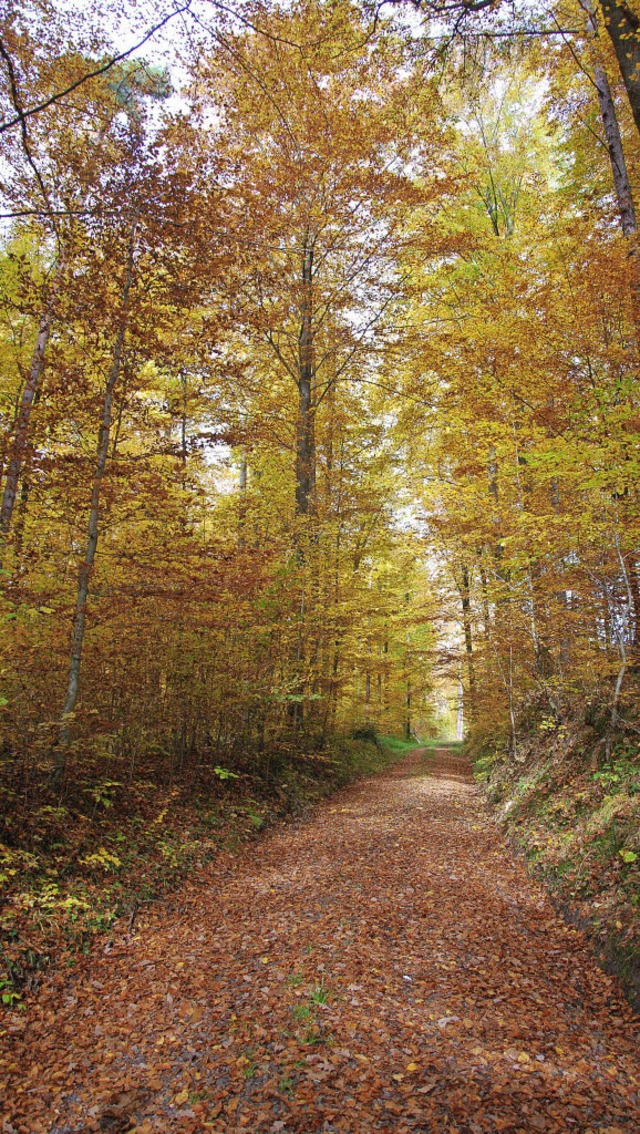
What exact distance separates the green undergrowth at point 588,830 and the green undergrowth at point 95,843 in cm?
377

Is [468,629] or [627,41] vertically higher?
[627,41]

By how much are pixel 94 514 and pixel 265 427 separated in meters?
5.50

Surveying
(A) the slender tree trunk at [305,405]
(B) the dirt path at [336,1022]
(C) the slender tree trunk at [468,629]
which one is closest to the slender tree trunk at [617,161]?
(A) the slender tree trunk at [305,405]

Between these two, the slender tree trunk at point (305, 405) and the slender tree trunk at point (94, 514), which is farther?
the slender tree trunk at point (305, 405)

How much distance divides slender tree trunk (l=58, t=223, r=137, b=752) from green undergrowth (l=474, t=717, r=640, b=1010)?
213 inches

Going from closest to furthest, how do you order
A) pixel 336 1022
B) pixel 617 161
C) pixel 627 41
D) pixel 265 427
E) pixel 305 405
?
pixel 336 1022 < pixel 627 41 < pixel 617 161 < pixel 265 427 < pixel 305 405

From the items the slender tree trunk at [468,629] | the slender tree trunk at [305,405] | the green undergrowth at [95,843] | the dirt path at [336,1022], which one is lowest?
the dirt path at [336,1022]

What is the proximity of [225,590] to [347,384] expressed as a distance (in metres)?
9.51

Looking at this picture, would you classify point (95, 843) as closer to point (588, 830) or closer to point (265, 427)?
point (588, 830)

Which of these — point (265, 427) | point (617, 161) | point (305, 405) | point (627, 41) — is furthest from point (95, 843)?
point (617, 161)

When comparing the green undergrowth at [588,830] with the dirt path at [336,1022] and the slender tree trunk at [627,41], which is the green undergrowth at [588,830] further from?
the slender tree trunk at [627,41]

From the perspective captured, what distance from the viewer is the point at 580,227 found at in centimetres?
873

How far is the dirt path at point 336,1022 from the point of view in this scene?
9.43 feet

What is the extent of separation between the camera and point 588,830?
5.57 metres
